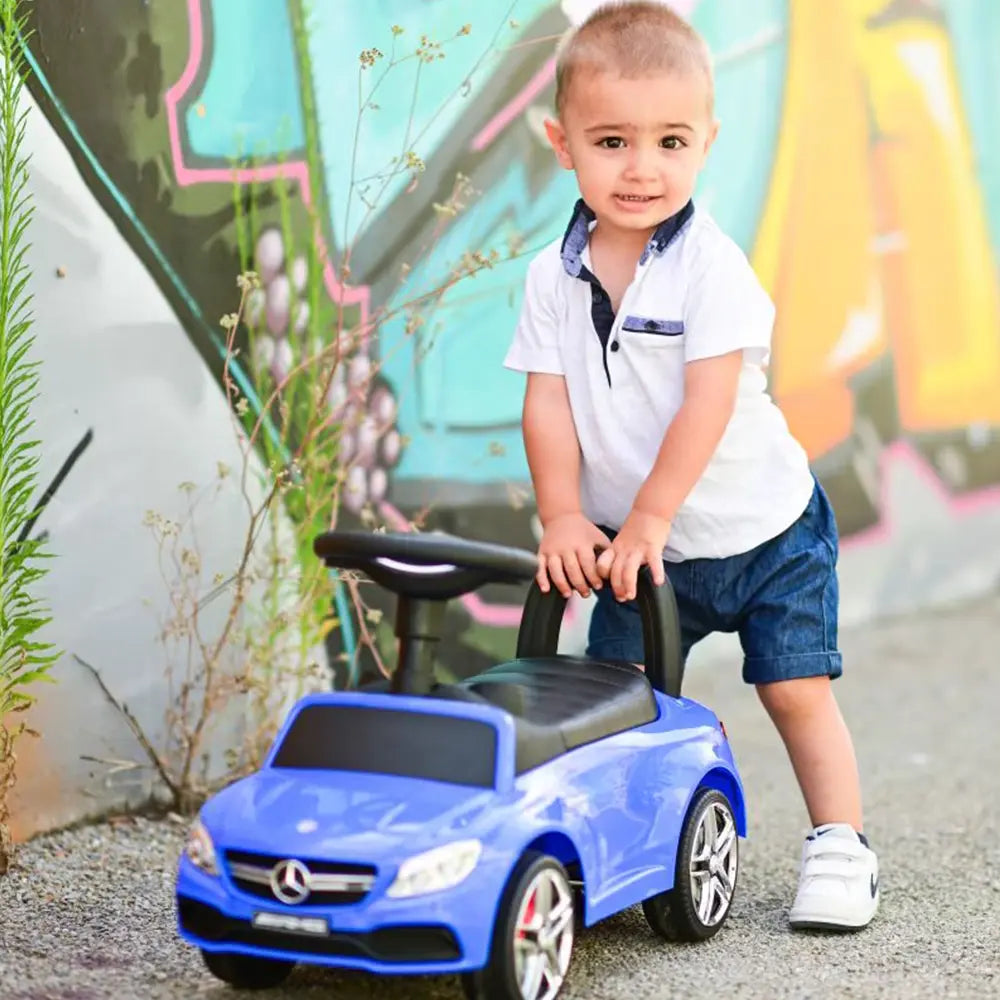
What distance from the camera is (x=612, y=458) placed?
3.15 meters

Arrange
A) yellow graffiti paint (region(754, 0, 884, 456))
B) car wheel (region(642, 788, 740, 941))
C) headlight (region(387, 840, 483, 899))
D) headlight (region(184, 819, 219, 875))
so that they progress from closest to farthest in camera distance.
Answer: headlight (region(387, 840, 483, 899))
headlight (region(184, 819, 219, 875))
car wheel (region(642, 788, 740, 941))
yellow graffiti paint (region(754, 0, 884, 456))

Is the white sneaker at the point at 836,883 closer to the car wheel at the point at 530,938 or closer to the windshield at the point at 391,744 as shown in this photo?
the car wheel at the point at 530,938

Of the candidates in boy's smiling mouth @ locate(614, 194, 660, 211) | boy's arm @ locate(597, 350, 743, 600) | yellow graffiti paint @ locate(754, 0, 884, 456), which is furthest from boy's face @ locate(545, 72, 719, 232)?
yellow graffiti paint @ locate(754, 0, 884, 456)

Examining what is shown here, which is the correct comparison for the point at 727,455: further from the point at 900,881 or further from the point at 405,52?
the point at 405,52

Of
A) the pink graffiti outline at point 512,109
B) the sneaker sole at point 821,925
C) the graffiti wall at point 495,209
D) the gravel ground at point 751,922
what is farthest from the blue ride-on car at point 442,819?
the pink graffiti outline at point 512,109

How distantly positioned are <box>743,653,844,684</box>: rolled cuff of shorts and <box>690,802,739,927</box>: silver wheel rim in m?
0.29

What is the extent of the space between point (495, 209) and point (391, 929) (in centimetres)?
262

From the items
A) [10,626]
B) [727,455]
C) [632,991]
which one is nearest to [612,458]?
[727,455]

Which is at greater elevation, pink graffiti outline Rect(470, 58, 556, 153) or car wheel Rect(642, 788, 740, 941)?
pink graffiti outline Rect(470, 58, 556, 153)

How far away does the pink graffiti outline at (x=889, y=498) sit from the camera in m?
6.11

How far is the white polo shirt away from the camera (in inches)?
120

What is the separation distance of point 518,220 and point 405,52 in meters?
0.59

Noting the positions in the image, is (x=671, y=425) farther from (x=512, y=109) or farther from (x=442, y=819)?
(x=512, y=109)

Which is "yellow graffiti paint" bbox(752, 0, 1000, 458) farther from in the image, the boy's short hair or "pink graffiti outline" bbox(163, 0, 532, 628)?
the boy's short hair
